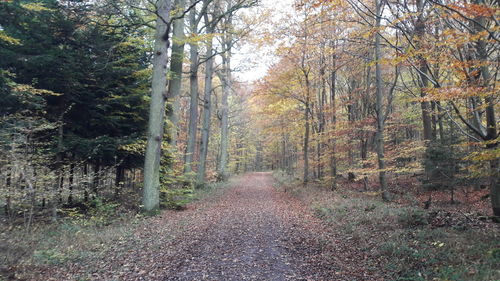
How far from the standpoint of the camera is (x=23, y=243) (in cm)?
567

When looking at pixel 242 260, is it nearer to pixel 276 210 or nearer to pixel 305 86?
pixel 276 210

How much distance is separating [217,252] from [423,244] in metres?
4.46

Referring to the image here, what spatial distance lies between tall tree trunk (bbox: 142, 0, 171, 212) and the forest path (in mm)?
2156

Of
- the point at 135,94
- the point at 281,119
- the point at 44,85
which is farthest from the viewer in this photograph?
the point at 281,119

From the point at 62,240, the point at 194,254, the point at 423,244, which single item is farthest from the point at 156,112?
the point at 423,244

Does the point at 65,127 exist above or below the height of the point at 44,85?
below

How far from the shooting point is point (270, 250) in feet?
22.1

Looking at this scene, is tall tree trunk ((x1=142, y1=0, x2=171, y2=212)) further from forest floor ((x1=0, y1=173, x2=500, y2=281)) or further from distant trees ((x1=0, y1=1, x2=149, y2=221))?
forest floor ((x1=0, y1=173, x2=500, y2=281))

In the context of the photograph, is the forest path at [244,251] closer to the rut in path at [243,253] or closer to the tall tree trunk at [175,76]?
the rut in path at [243,253]

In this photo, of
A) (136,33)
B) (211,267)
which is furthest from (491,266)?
(136,33)

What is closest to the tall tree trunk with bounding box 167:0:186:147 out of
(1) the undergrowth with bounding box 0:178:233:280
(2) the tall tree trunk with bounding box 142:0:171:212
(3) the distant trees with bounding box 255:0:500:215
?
(2) the tall tree trunk with bounding box 142:0:171:212

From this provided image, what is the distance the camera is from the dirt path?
533 centimetres

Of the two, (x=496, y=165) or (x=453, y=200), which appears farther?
(x=453, y=200)

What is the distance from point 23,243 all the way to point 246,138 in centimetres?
4389
